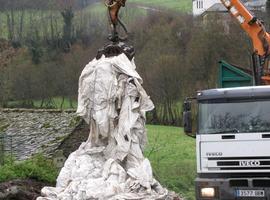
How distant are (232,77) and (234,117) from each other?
6185 mm

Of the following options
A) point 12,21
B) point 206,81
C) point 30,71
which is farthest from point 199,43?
point 12,21

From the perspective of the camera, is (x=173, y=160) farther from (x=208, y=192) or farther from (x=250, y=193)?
(x=250, y=193)

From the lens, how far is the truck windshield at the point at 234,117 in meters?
12.6

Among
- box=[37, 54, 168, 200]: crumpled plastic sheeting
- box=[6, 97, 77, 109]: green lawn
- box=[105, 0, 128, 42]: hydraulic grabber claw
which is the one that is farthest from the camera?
box=[6, 97, 77, 109]: green lawn

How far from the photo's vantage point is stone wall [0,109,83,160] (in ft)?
61.0

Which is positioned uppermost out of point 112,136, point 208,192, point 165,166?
point 112,136

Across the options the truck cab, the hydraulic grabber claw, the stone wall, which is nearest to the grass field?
the stone wall

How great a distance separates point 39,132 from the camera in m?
19.5

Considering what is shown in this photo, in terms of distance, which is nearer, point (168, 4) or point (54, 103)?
point (54, 103)

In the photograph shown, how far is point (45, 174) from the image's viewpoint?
15.6m

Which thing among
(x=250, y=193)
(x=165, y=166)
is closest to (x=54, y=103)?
(x=165, y=166)

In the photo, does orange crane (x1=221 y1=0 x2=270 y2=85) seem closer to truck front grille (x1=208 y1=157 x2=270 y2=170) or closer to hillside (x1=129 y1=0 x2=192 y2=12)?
truck front grille (x1=208 y1=157 x2=270 y2=170)

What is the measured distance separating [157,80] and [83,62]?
5.63 metres

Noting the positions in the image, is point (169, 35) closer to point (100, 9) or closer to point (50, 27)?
point (50, 27)
